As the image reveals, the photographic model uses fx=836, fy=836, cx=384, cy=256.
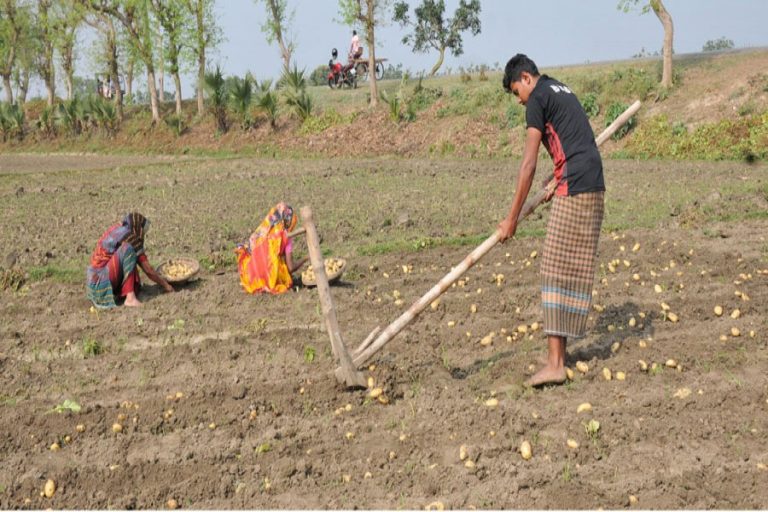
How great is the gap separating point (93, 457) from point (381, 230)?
6.35 m

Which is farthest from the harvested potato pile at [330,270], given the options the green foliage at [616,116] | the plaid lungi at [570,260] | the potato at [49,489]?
the green foliage at [616,116]

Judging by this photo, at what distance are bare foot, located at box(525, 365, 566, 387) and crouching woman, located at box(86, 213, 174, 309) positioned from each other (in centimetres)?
409

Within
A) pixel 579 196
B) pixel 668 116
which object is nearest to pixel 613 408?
pixel 579 196

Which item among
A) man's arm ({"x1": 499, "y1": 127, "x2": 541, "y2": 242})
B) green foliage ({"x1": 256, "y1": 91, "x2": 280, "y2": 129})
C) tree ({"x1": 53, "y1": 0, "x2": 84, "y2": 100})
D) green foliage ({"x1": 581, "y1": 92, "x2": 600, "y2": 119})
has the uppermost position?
tree ({"x1": 53, "y1": 0, "x2": 84, "y2": 100})

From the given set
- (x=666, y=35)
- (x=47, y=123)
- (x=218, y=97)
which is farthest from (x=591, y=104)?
(x=47, y=123)

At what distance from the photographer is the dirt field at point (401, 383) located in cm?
442

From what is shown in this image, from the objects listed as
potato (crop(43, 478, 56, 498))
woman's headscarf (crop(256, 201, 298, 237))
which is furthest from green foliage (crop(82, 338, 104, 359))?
potato (crop(43, 478, 56, 498))

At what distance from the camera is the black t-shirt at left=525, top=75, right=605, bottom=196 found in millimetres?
5320

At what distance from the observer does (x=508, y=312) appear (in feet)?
23.6

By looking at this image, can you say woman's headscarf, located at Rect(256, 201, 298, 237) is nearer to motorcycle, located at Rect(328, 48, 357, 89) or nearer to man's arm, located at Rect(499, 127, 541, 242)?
man's arm, located at Rect(499, 127, 541, 242)

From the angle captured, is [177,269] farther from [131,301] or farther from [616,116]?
[616,116]

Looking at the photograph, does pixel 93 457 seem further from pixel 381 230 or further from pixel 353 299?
pixel 381 230

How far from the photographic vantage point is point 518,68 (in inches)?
215

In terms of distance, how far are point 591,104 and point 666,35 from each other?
237 centimetres
